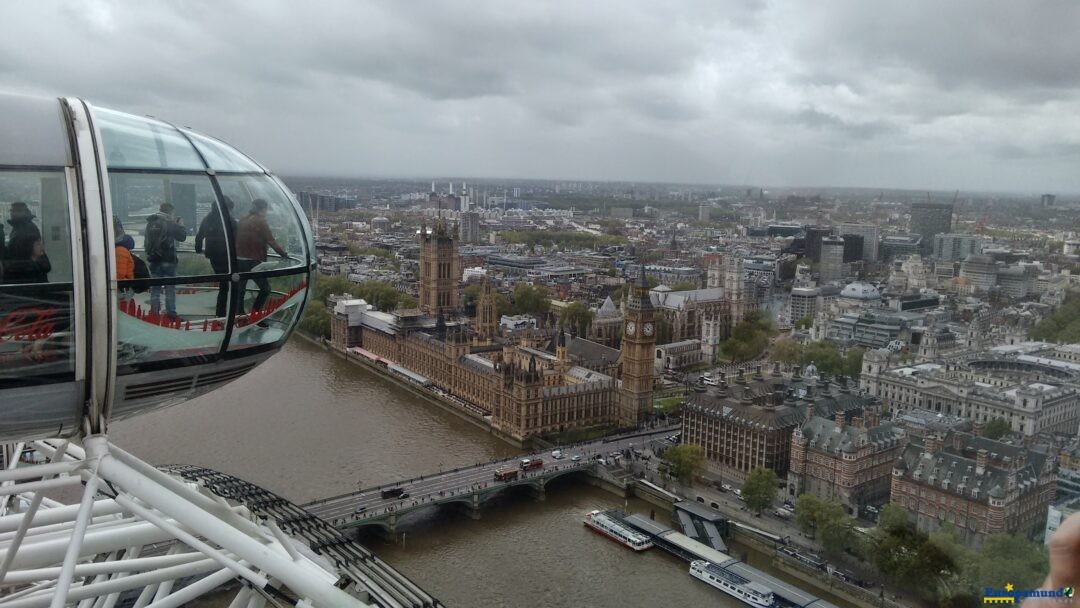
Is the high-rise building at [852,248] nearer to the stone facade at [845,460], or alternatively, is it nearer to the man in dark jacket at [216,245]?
the stone facade at [845,460]

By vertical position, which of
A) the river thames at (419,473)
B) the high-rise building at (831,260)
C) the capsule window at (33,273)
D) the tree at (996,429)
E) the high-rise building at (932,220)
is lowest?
the river thames at (419,473)

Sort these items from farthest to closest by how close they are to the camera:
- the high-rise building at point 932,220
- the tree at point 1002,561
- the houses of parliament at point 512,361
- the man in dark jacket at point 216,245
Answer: the high-rise building at point 932,220
the houses of parliament at point 512,361
the tree at point 1002,561
the man in dark jacket at point 216,245

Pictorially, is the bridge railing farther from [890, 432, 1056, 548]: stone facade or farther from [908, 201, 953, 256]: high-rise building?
[908, 201, 953, 256]: high-rise building

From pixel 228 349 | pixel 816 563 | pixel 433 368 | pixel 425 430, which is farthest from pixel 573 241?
pixel 228 349

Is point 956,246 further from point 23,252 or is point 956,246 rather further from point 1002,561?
point 23,252

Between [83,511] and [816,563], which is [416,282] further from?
[83,511]

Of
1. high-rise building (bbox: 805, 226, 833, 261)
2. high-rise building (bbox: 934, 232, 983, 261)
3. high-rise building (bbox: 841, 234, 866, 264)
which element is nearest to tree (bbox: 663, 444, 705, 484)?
high-rise building (bbox: 934, 232, 983, 261)

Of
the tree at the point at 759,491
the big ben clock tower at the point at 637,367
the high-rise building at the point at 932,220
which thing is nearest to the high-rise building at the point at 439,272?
the big ben clock tower at the point at 637,367
